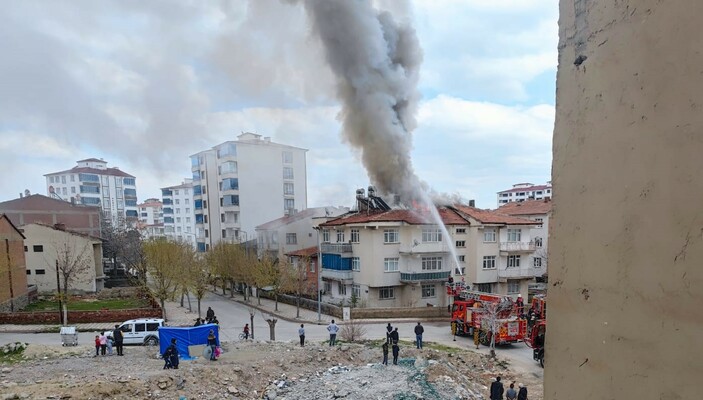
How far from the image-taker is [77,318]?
22.2m

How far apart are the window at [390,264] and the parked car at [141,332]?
13835 mm

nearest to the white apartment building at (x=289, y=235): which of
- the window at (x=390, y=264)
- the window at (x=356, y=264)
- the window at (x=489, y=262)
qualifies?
the window at (x=356, y=264)

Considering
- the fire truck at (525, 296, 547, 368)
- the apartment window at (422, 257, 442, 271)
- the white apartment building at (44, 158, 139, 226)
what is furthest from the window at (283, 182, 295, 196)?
the fire truck at (525, 296, 547, 368)

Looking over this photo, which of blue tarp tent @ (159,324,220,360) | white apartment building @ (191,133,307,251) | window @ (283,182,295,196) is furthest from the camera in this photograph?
window @ (283,182,295,196)

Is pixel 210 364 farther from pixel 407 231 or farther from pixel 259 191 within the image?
pixel 259 191

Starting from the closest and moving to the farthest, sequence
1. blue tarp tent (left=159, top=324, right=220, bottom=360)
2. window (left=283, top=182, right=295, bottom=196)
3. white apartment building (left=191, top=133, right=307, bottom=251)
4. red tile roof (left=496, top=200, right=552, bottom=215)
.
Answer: blue tarp tent (left=159, top=324, right=220, bottom=360), red tile roof (left=496, top=200, right=552, bottom=215), white apartment building (left=191, top=133, right=307, bottom=251), window (left=283, top=182, right=295, bottom=196)

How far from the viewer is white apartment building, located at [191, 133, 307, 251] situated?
50.1m

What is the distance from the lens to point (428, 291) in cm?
2738

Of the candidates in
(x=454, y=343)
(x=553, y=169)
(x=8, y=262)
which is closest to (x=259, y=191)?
(x=8, y=262)

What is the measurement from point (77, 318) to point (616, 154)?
2706cm

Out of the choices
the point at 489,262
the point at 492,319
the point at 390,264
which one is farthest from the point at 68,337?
the point at 489,262

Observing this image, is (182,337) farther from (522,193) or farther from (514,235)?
(522,193)

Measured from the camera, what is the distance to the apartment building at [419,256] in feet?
87.1

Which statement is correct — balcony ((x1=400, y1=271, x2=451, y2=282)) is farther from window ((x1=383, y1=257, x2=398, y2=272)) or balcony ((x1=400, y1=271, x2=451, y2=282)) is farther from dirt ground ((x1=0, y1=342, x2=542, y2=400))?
dirt ground ((x1=0, y1=342, x2=542, y2=400))
